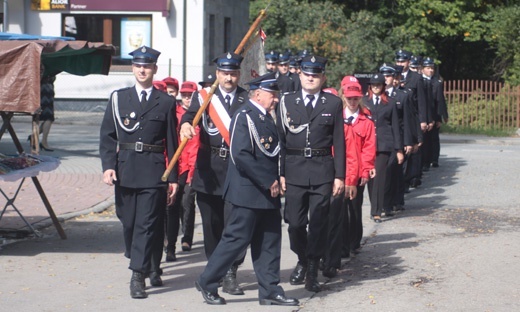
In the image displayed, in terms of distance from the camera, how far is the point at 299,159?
29.3 feet

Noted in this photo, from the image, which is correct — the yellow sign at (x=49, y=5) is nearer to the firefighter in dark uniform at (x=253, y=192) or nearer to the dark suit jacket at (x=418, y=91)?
the dark suit jacket at (x=418, y=91)

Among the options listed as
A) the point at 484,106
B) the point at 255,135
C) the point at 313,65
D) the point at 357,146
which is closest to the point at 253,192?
the point at 255,135

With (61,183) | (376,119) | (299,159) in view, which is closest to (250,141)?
(299,159)

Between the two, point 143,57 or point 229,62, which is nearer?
point 143,57

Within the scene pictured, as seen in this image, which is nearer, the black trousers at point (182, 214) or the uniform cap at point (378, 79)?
the black trousers at point (182, 214)

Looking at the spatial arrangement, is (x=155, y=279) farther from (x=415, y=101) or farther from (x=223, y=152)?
(x=415, y=101)

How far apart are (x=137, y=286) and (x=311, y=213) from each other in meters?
1.63

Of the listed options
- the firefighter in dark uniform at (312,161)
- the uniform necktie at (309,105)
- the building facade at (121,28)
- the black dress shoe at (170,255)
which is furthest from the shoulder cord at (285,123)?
the building facade at (121,28)

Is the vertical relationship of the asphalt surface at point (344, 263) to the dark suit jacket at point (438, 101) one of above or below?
below

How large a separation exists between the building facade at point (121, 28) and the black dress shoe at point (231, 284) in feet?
78.3

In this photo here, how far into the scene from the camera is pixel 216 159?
349 inches

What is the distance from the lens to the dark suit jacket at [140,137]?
858 cm

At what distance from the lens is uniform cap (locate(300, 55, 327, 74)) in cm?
888

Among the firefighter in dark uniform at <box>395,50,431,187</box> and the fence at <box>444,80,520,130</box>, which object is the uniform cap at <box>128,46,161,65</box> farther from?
the fence at <box>444,80,520,130</box>
